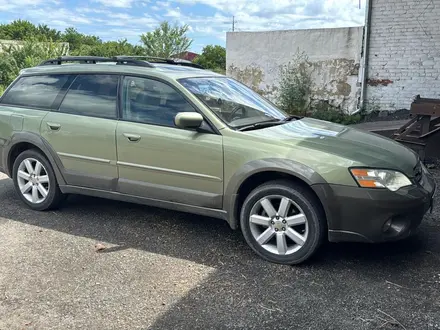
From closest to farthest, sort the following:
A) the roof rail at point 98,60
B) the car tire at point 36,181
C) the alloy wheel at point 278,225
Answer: the alloy wheel at point 278,225 → the roof rail at point 98,60 → the car tire at point 36,181

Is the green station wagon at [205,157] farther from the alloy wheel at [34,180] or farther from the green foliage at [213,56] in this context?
the green foliage at [213,56]

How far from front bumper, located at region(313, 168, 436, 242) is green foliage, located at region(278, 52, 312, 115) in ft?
29.0

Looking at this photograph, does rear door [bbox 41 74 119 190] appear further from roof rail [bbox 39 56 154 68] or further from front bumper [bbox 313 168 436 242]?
front bumper [bbox 313 168 436 242]

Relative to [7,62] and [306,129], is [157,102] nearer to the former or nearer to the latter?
[306,129]

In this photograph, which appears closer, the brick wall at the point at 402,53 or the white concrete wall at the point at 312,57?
the brick wall at the point at 402,53

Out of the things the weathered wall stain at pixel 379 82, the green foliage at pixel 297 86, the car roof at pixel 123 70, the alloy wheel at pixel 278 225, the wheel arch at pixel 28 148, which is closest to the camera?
the alloy wheel at pixel 278 225

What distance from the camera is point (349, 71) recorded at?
11.7m

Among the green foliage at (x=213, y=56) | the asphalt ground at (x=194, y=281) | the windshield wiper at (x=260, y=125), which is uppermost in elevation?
the green foliage at (x=213, y=56)

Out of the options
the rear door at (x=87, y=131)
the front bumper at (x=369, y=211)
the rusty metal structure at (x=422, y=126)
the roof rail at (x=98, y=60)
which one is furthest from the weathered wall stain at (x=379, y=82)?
the rear door at (x=87, y=131)

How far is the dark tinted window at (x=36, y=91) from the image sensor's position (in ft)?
17.0

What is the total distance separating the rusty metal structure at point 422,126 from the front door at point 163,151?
434cm

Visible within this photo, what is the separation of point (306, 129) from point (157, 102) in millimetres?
1501

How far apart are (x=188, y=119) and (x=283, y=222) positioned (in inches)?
49.0

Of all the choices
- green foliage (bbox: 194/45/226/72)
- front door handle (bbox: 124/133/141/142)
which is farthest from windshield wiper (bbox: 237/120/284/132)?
green foliage (bbox: 194/45/226/72)
